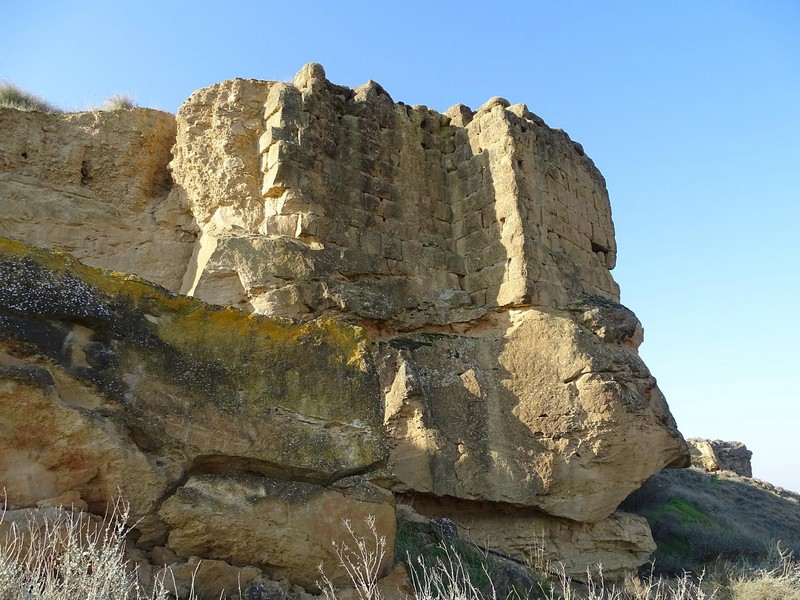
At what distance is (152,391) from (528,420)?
4206 mm

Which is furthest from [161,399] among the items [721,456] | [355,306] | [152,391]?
[721,456]

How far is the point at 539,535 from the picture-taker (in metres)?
6.90

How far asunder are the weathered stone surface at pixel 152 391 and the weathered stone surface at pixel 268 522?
0.09 m

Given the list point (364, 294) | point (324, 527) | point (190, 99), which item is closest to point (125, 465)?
point (324, 527)

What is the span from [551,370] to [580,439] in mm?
751

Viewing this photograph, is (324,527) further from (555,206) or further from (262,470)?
(555,206)

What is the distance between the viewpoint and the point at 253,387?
4.17m

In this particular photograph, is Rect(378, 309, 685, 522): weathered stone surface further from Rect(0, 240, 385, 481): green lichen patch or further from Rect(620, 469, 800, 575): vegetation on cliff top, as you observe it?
Rect(0, 240, 385, 481): green lichen patch

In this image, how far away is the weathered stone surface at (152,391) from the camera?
11.6 ft

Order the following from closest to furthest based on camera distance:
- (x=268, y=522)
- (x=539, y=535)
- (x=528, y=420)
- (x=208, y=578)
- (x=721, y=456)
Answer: (x=208, y=578) → (x=268, y=522) → (x=539, y=535) → (x=528, y=420) → (x=721, y=456)

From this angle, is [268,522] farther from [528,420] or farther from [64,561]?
[528,420]

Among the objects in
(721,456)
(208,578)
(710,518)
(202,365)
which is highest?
(202,365)

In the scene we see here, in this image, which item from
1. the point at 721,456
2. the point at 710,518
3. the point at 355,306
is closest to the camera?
the point at 355,306

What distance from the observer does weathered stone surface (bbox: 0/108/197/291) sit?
23.6ft
